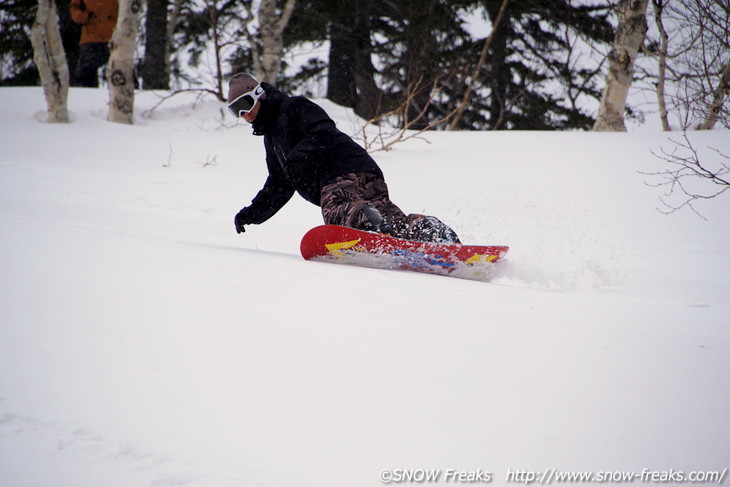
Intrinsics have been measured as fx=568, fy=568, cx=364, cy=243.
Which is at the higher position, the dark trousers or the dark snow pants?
the dark trousers

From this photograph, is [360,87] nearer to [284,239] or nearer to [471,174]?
[471,174]

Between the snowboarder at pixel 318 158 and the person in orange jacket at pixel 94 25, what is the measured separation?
820 cm

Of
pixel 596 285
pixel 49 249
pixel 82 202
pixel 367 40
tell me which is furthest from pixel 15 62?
pixel 596 285

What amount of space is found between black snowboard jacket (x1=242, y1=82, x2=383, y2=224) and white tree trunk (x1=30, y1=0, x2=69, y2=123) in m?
5.88

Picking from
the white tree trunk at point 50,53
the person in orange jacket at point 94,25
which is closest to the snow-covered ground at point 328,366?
the white tree trunk at point 50,53

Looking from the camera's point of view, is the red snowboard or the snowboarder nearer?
the red snowboard

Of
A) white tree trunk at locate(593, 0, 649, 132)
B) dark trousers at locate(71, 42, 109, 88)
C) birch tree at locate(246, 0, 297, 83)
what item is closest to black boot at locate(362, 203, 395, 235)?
white tree trunk at locate(593, 0, 649, 132)

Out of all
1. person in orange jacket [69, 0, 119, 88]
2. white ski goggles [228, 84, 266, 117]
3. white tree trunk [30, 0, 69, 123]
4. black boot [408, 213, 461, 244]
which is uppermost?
person in orange jacket [69, 0, 119, 88]

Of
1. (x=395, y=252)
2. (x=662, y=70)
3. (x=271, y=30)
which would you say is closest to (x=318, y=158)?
(x=395, y=252)

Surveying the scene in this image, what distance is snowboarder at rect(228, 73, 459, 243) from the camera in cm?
360

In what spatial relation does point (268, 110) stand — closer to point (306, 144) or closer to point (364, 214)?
point (306, 144)

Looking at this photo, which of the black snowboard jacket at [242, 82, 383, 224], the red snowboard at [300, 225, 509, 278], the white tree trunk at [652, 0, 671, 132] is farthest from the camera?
the white tree trunk at [652, 0, 671, 132]

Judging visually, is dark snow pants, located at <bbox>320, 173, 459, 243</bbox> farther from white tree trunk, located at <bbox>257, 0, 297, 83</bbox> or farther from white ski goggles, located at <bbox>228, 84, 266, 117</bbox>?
white tree trunk, located at <bbox>257, 0, 297, 83</bbox>

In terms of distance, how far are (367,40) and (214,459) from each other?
14220 millimetres
